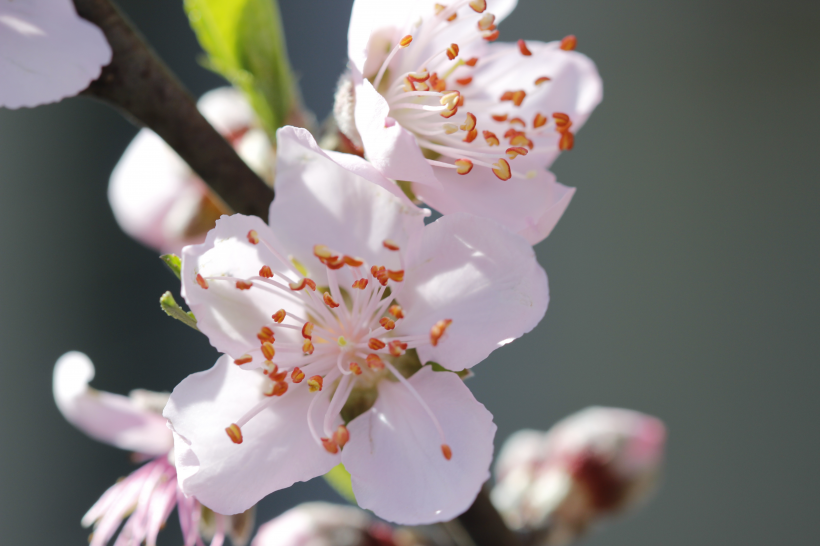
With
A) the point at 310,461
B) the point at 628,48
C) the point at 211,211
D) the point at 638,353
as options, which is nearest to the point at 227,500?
the point at 310,461

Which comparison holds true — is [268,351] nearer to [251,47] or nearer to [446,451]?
[446,451]

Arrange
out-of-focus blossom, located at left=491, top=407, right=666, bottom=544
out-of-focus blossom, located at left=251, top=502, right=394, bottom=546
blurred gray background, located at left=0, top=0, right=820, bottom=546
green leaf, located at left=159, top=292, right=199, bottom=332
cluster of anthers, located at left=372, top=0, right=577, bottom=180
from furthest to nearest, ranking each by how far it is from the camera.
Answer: blurred gray background, located at left=0, top=0, right=820, bottom=546
out-of-focus blossom, located at left=491, top=407, right=666, bottom=544
out-of-focus blossom, located at left=251, top=502, right=394, bottom=546
cluster of anthers, located at left=372, top=0, right=577, bottom=180
green leaf, located at left=159, top=292, right=199, bottom=332

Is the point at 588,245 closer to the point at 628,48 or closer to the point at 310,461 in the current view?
the point at 628,48

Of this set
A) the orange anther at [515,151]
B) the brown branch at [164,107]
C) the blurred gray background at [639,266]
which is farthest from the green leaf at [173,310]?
the blurred gray background at [639,266]

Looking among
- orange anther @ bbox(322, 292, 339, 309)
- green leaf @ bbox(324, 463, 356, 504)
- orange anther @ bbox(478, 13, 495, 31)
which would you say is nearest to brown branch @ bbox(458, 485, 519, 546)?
green leaf @ bbox(324, 463, 356, 504)

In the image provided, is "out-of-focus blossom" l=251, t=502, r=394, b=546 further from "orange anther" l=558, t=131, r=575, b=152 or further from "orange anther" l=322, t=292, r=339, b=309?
"orange anther" l=558, t=131, r=575, b=152

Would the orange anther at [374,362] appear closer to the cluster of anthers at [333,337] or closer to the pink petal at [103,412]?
the cluster of anthers at [333,337]
